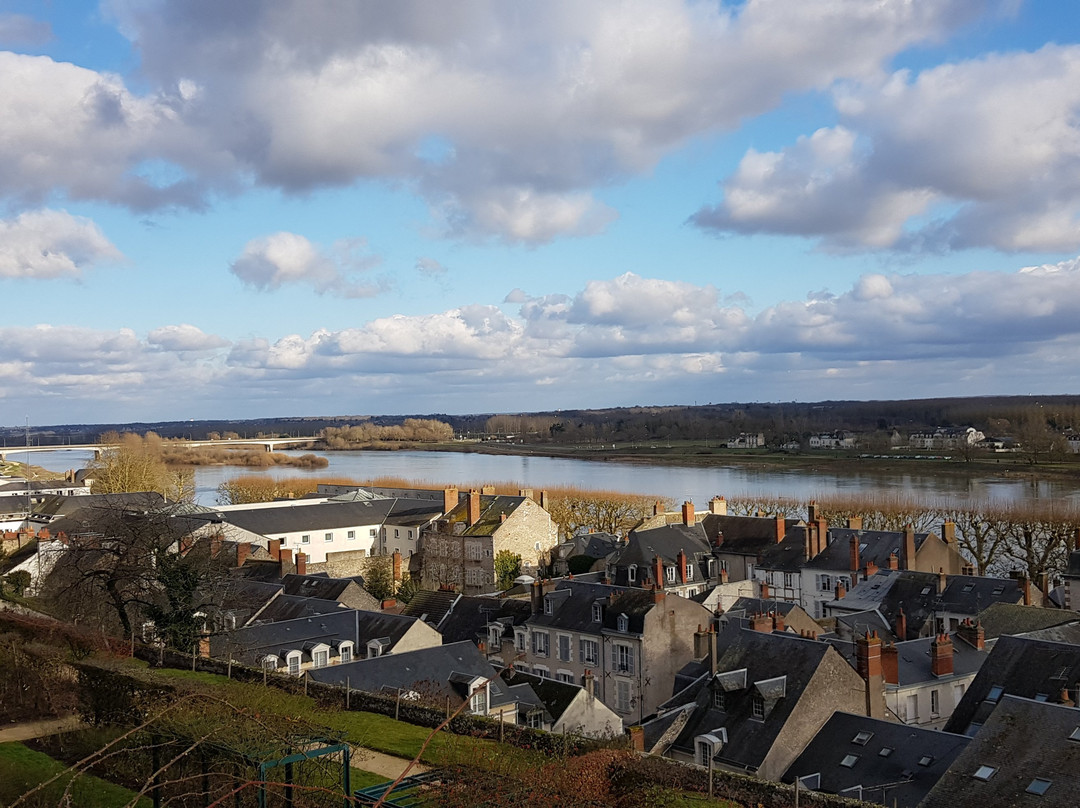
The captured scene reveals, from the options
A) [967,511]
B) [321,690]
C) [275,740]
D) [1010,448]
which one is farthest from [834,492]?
[275,740]

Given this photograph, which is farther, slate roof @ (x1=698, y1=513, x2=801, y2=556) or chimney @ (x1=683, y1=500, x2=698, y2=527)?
chimney @ (x1=683, y1=500, x2=698, y2=527)

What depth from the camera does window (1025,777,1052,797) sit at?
12.7 m

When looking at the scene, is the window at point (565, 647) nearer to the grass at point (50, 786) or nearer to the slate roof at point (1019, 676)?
the slate roof at point (1019, 676)

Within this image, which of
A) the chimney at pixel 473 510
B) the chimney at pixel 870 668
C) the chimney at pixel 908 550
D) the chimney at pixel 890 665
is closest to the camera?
the chimney at pixel 870 668

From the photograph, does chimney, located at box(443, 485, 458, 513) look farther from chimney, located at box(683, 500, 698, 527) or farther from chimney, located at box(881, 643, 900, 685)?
chimney, located at box(881, 643, 900, 685)

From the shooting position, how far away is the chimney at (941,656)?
2133 cm

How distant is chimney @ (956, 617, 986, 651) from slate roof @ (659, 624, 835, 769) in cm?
634

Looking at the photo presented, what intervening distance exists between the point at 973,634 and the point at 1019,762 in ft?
35.2

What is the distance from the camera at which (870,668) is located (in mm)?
19172

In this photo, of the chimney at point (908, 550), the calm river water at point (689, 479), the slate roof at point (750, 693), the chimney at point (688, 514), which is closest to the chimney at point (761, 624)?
the slate roof at point (750, 693)

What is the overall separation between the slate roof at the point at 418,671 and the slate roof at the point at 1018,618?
1384 centimetres

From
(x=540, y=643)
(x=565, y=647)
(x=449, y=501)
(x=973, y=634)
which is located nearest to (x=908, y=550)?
(x=973, y=634)

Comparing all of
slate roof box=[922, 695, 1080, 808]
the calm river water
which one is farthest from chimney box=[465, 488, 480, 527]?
slate roof box=[922, 695, 1080, 808]

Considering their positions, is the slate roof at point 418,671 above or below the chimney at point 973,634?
above
